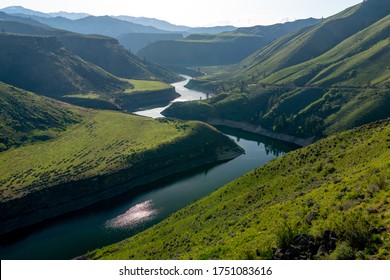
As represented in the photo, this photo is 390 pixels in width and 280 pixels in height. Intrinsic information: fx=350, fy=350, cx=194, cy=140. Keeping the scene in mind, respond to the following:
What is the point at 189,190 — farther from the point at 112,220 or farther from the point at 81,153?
the point at 81,153

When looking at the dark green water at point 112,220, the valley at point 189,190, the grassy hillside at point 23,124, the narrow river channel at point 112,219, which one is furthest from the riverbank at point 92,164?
the grassy hillside at point 23,124

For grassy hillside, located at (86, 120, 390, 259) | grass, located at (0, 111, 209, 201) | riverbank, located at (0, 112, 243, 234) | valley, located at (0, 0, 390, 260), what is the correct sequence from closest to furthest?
grassy hillside, located at (86, 120, 390, 259) → valley, located at (0, 0, 390, 260) → riverbank, located at (0, 112, 243, 234) → grass, located at (0, 111, 209, 201)

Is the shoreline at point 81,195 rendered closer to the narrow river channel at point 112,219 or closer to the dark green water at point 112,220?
the narrow river channel at point 112,219

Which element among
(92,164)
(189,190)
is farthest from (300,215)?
(92,164)

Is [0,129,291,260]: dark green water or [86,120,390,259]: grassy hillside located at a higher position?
[86,120,390,259]: grassy hillside

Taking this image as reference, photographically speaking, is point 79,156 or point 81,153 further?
point 81,153

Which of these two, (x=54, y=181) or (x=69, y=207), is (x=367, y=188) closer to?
(x=69, y=207)

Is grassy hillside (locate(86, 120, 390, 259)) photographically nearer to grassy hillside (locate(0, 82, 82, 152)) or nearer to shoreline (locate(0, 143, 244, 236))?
shoreline (locate(0, 143, 244, 236))

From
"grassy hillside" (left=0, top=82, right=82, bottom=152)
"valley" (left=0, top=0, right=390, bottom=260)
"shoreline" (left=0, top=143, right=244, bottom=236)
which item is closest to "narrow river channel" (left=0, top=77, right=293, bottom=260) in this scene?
"valley" (left=0, top=0, right=390, bottom=260)
